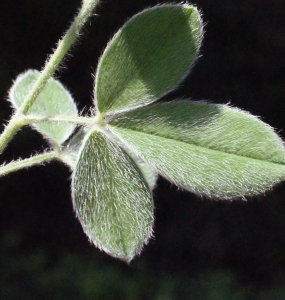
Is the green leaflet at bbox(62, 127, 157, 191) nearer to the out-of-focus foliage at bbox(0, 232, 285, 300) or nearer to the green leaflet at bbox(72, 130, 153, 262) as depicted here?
the green leaflet at bbox(72, 130, 153, 262)

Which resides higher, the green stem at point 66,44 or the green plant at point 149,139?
the green stem at point 66,44

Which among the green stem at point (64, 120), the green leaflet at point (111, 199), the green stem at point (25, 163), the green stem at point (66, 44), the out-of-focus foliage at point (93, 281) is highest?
the green stem at point (66, 44)

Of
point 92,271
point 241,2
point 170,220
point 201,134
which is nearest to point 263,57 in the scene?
point 241,2

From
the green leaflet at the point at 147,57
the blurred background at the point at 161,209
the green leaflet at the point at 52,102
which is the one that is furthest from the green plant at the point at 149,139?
the blurred background at the point at 161,209

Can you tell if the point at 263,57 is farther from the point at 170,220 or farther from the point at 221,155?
the point at 221,155

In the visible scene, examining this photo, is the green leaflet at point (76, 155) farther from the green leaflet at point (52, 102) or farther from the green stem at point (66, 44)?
the green stem at point (66, 44)

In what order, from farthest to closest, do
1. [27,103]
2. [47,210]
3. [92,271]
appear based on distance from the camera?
1. [47,210]
2. [92,271]
3. [27,103]

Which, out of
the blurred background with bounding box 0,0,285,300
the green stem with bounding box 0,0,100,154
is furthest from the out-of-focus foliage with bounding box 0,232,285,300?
the green stem with bounding box 0,0,100,154
